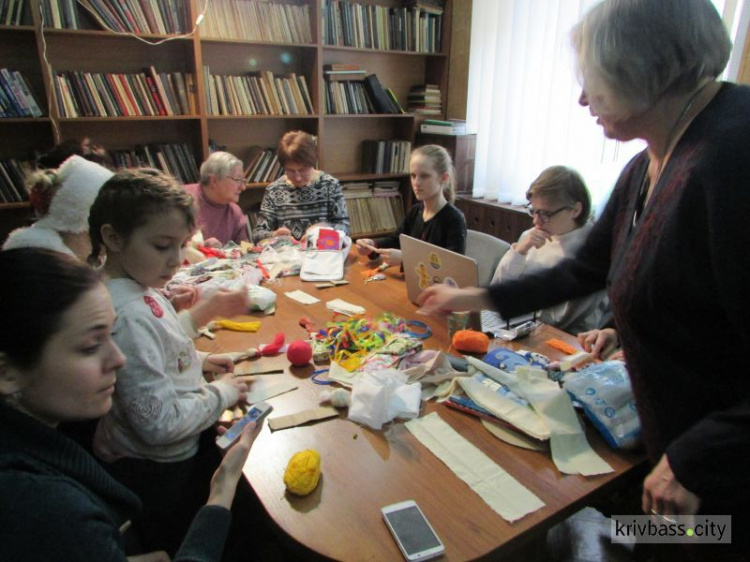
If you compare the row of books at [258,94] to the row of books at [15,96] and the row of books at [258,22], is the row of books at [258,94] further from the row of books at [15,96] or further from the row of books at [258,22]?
the row of books at [15,96]

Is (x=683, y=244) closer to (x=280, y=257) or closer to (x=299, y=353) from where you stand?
(x=299, y=353)

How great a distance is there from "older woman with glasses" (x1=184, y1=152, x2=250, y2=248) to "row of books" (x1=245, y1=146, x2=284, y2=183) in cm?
66

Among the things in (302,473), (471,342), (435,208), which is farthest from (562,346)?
(435,208)

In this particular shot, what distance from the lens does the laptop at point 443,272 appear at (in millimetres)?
1514

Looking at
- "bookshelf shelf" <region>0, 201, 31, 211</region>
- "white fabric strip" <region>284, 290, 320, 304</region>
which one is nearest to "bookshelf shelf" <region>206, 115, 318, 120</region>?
"bookshelf shelf" <region>0, 201, 31, 211</region>

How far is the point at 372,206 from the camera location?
13.6 ft

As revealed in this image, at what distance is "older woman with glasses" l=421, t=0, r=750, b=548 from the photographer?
27.6 inches

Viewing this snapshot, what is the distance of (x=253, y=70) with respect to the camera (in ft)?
11.8

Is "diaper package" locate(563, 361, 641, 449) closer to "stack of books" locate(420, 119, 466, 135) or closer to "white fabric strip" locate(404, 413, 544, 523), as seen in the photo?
"white fabric strip" locate(404, 413, 544, 523)

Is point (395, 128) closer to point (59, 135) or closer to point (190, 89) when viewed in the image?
point (190, 89)

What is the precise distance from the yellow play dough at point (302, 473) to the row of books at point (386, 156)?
3383 millimetres

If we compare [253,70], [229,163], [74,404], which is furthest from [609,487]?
[253,70]

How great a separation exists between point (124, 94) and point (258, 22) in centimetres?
102

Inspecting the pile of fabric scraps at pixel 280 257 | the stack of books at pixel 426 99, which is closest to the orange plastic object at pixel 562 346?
the pile of fabric scraps at pixel 280 257
